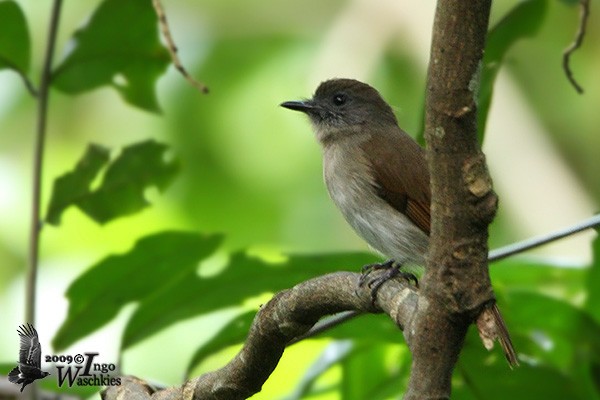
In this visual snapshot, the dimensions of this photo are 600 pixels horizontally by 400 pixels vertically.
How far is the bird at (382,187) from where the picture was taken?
11.6 ft

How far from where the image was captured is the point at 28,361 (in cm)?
296

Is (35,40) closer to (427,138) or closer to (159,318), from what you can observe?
(159,318)

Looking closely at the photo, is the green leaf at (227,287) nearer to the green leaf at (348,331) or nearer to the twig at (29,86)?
the green leaf at (348,331)

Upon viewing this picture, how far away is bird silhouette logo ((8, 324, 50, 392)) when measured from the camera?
2.89 metres

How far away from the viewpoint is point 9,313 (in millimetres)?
6039

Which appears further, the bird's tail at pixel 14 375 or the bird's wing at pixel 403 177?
the bird's wing at pixel 403 177

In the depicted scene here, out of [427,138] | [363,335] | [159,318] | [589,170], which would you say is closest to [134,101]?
[159,318]

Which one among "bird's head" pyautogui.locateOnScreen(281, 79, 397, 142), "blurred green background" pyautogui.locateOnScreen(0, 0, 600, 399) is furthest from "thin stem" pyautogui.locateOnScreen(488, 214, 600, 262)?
"blurred green background" pyautogui.locateOnScreen(0, 0, 600, 399)

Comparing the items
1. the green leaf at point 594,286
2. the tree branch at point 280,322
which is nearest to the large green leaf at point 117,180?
the tree branch at point 280,322

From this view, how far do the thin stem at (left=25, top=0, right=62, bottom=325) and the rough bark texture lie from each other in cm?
142

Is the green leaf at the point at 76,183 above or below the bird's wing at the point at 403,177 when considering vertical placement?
above

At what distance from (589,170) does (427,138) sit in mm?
5116

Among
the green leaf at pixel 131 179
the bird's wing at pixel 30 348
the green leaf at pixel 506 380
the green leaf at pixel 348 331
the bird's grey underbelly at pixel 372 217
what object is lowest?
the green leaf at pixel 506 380

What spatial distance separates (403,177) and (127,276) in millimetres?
983
